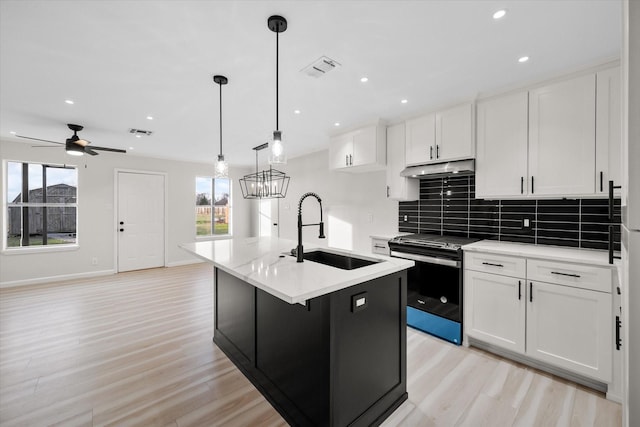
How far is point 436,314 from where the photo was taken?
280 centimetres

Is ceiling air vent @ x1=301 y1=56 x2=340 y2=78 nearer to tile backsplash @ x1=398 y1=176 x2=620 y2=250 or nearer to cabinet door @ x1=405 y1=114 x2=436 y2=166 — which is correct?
cabinet door @ x1=405 y1=114 x2=436 y2=166

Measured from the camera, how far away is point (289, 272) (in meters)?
1.63

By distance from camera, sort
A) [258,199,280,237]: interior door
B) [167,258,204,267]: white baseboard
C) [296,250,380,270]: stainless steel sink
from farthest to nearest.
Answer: [258,199,280,237]: interior door
[167,258,204,267]: white baseboard
[296,250,380,270]: stainless steel sink

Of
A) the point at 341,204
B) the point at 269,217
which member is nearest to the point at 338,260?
the point at 341,204

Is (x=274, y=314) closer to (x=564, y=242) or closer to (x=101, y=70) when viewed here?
(x=101, y=70)

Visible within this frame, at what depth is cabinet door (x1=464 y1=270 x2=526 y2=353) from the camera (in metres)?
2.29

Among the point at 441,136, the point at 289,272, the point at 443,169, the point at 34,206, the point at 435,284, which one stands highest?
the point at 441,136

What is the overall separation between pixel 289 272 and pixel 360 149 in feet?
8.05

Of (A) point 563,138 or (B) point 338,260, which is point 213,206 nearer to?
(B) point 338,260

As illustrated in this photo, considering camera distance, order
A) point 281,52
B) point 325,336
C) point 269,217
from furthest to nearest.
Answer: point 269,217 < point 281,52 < point 325,336

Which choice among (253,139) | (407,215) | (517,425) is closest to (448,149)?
(407,215)

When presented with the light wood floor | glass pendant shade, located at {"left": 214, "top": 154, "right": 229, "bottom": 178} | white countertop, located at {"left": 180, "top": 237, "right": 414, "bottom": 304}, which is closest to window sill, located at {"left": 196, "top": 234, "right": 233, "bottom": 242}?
the light wood floor

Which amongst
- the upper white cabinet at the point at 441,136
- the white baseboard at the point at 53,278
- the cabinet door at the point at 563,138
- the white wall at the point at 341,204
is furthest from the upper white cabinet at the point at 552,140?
the white baseboard at the point at 53,278

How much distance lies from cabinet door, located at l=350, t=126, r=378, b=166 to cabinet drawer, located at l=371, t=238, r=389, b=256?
3.24 feet
